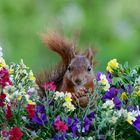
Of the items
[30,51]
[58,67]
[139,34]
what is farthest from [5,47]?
[58,67]

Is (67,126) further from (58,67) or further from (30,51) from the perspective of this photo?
(30,51)

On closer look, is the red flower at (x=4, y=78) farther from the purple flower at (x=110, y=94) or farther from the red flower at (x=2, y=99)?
the purple flower at (x=110, y=94)

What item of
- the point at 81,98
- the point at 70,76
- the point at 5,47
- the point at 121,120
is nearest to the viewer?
the point at 121,120

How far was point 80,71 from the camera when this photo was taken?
3.93 m

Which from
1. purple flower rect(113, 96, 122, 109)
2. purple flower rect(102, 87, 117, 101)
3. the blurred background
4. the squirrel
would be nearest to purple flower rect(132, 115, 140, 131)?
purple flower rect(113, 96, 122, 109)

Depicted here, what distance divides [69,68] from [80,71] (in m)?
0.06

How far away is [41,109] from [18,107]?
19cm

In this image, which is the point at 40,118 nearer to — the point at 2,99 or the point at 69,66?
the point at 2,99

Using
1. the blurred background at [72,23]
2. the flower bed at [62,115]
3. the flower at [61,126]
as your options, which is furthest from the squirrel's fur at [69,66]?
the blurred background at [72,23]

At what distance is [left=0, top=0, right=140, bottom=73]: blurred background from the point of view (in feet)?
29.9

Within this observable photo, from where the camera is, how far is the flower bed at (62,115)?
319 cm

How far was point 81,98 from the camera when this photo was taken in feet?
11.8

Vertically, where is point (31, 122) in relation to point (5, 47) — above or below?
below

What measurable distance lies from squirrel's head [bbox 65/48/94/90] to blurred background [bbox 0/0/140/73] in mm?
4898
